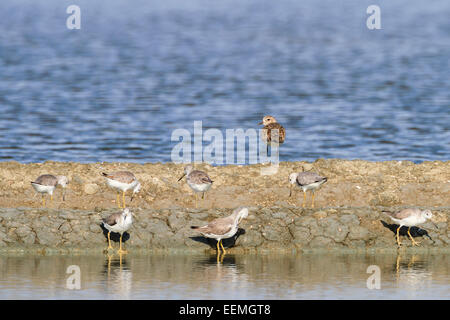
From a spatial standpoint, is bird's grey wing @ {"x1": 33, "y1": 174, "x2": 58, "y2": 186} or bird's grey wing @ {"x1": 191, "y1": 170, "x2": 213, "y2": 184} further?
bird's grey wing @ {"x1": 191, "y1": 170, "x2": 213, "y2": 184}

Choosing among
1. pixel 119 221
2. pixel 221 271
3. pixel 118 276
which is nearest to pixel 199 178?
pixel 119 221

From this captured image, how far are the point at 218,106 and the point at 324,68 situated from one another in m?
19.3

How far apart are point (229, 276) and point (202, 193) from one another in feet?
15.9

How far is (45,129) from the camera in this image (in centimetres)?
3575

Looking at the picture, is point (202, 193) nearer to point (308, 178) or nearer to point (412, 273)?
point (308, 178)

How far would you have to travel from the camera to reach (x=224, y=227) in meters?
19.1

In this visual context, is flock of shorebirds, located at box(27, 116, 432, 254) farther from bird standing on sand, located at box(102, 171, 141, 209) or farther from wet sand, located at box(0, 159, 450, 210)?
wet sand, located at box(0, 159, 450, 210)

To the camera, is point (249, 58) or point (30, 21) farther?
point (30, 21)

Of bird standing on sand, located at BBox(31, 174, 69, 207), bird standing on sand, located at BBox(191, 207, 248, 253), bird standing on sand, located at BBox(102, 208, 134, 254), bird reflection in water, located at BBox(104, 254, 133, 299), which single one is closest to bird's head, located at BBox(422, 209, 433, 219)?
bird standing on sand, located at BBox(191, 207, 248, 253)

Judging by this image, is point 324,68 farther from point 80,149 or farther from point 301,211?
point 301,211

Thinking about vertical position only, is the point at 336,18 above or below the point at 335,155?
above

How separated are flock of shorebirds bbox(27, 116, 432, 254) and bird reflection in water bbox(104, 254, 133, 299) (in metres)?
0.53

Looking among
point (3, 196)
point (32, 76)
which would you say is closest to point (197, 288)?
point (3, 196)

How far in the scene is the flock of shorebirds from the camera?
19.2m
